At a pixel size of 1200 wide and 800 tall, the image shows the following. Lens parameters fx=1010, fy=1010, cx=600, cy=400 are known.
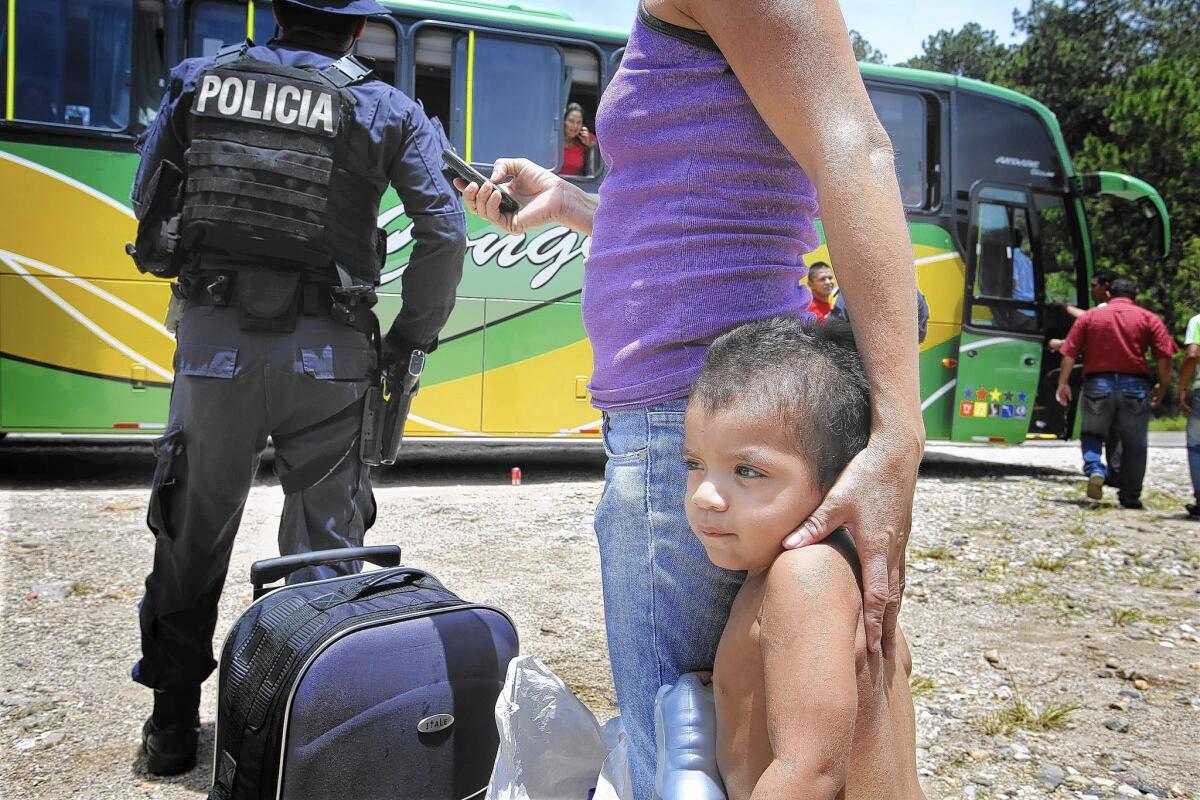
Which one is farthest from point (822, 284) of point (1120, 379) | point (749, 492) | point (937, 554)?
point (749, 492)

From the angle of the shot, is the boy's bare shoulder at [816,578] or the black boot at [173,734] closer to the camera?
the boy's bare shoulder at [816,578]

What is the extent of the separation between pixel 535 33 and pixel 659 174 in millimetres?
7187

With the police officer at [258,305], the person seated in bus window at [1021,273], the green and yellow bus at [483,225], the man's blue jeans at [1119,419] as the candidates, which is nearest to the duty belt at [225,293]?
the police officer at [258,305]

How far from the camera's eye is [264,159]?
2746 mm

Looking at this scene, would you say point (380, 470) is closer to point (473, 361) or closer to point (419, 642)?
point (473, 361)

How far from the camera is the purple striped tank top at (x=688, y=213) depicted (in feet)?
4.52

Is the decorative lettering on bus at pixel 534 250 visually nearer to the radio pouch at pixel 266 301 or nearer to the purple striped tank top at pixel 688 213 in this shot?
the radio pouch at pixel 266 301

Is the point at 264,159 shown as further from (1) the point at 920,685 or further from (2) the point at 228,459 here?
(1) the point at 920,685

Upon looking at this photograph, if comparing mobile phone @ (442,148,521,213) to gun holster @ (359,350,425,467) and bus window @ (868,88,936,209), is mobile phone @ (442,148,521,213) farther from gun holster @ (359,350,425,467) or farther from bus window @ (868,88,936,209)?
bus window @ (868,88,936,209)

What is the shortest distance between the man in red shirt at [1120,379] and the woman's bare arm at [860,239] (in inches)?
304

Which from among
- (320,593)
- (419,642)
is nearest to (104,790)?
(320,593)

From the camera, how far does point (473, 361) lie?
8.12 m

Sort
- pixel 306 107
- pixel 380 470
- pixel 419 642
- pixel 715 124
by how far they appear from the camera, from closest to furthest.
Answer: pixel 715 124 → pixel 419 642 → pixel 306 107 → pixel 380 470

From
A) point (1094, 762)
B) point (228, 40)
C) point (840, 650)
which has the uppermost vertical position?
point (228, 40)
